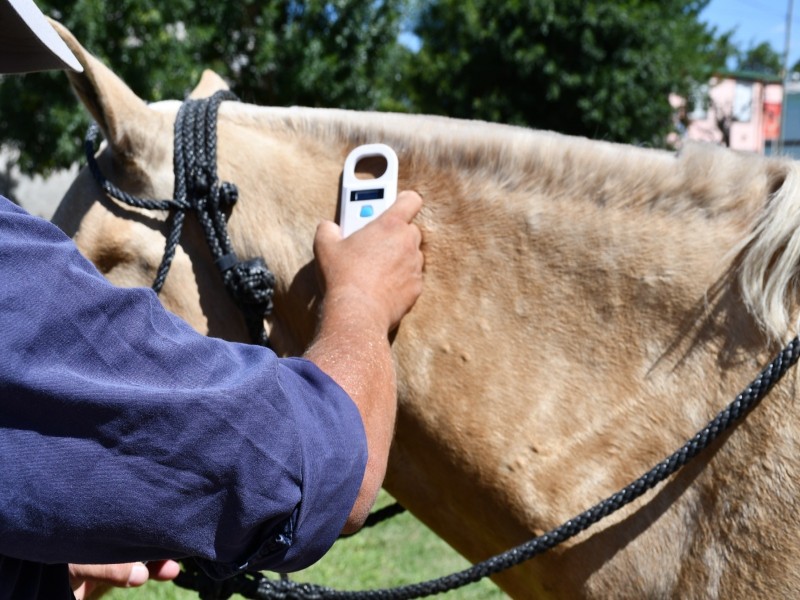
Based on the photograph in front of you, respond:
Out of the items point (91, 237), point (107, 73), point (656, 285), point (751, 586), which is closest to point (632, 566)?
point (751, 586)

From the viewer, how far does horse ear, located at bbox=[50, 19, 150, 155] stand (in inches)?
64.4

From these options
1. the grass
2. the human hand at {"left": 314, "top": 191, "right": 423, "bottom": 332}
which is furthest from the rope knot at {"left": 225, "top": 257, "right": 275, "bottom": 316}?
the grass

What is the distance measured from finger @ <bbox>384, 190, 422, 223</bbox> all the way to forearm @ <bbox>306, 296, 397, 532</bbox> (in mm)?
223

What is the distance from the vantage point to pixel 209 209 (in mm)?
1709

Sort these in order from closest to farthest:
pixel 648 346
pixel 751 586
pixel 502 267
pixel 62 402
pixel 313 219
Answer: pixel 62 402, pixel 751 586, pixel 648 346, pixel 502 267, pixel 313 219

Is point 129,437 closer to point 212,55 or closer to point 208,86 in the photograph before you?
point 208,86

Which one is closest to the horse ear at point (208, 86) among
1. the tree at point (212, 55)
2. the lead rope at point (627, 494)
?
the lead rope at point (627, 494)

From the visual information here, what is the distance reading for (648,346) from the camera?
1481mm

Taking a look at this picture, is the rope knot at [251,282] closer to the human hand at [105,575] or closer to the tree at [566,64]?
the human hand at [105,575]

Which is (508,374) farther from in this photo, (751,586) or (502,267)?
(751,586)

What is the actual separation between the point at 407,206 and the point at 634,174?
432 mm

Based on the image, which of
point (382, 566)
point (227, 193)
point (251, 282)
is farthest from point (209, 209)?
point (382, 566)

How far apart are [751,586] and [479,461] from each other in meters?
0.50

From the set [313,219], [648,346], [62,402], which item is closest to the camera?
[62,402]
